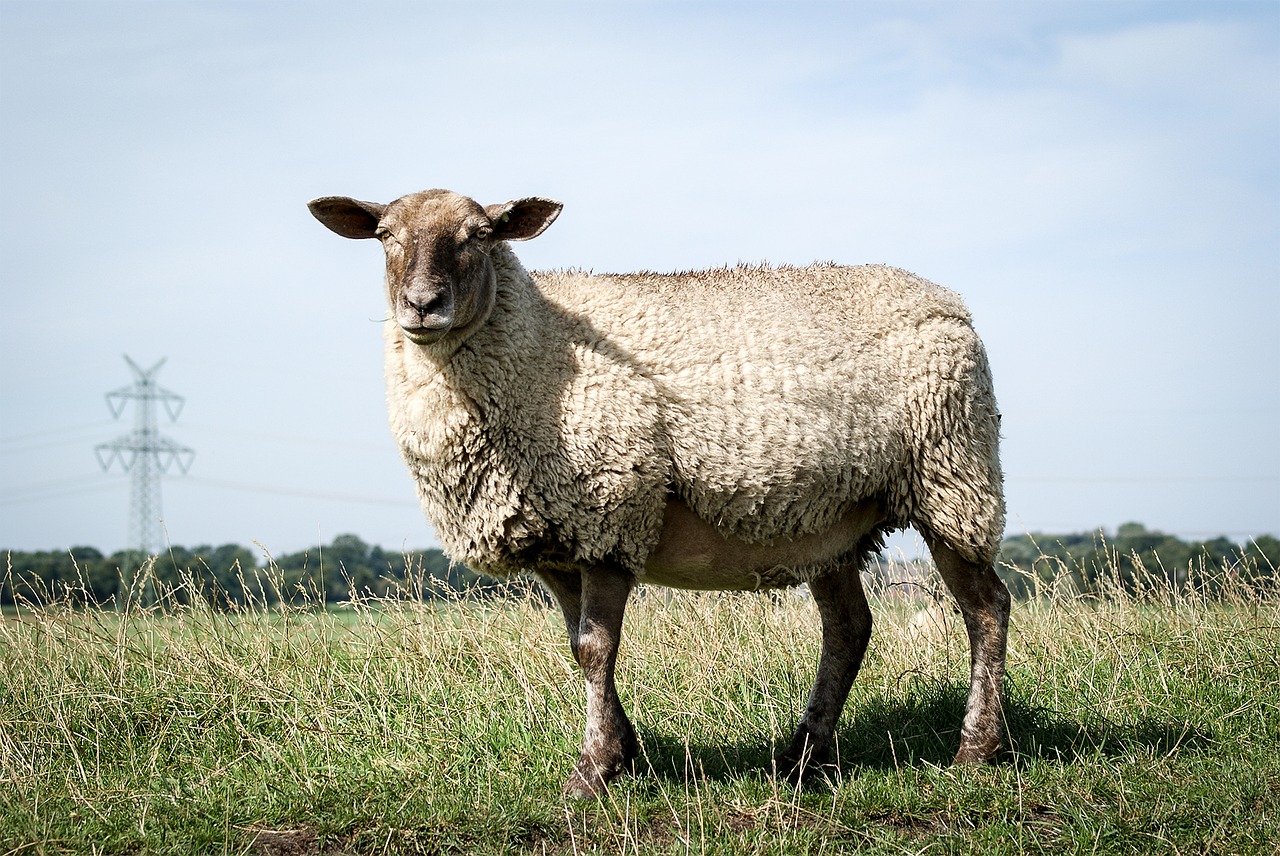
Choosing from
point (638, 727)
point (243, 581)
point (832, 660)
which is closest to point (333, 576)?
point (243, 581)

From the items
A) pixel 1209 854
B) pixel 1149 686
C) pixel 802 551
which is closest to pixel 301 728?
pixel 802 551

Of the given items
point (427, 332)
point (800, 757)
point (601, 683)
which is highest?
point (427, 332)

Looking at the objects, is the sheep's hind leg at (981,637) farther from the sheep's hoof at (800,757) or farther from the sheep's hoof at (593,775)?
the sheep's hoof at (593,775)

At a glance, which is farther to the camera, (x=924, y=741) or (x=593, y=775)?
(x=924, y=741)

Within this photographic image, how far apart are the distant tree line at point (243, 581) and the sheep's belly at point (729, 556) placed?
2.21 m

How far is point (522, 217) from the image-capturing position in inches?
210

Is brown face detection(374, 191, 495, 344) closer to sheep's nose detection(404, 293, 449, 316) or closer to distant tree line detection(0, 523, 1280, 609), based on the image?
sheep's nose detection(404, 293, 449, 316)

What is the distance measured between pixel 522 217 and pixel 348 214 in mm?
874

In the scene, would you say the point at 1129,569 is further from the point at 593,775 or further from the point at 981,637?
the point at 593,775

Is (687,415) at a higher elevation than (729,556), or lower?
higher

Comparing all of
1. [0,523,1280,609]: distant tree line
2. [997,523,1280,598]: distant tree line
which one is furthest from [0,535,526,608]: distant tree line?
[997,523,1280,598]: distant tree line

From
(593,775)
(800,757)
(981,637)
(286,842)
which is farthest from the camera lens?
(981,637)

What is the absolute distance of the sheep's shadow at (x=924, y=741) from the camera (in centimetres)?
560

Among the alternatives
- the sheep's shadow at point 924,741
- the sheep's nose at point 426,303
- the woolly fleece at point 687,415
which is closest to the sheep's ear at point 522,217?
the woolly fleece at point 687,415
